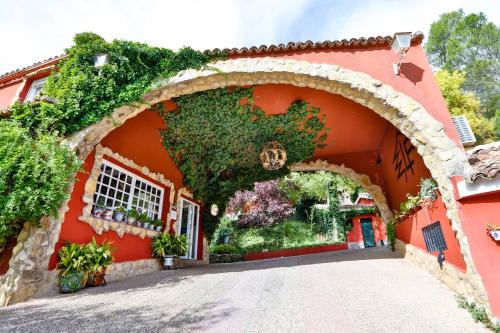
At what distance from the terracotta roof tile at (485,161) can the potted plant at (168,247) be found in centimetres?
672

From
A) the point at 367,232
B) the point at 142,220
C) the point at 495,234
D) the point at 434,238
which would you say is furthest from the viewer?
the point at 367,232

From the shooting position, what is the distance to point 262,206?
14.7 m

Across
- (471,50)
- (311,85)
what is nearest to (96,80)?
(311,85)

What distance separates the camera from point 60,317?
2773 millimetres

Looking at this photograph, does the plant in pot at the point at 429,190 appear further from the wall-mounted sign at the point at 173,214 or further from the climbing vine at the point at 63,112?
the wall-mounted sign at the point at 173,214

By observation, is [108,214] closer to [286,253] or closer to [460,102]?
[286,253]

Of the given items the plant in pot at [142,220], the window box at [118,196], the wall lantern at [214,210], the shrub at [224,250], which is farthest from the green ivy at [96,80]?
the shrub at [224,250]

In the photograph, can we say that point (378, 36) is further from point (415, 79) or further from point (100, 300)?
point (100, 300)

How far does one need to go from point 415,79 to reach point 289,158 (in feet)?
12.6

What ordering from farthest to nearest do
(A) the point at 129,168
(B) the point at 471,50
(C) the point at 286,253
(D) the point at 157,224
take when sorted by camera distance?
(B) the point at 471,50
(C) the point at 286,253
(D) the point at 157,224
(A) the point at 129,168

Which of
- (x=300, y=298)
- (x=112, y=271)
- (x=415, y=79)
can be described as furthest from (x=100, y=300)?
(x=415, y=79)

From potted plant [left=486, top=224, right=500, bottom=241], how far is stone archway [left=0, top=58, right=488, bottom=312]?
0.36 m

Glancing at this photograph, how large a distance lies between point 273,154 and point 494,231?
15.8ft

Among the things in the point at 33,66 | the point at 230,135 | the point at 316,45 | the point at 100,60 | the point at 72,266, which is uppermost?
the point at 33,66
